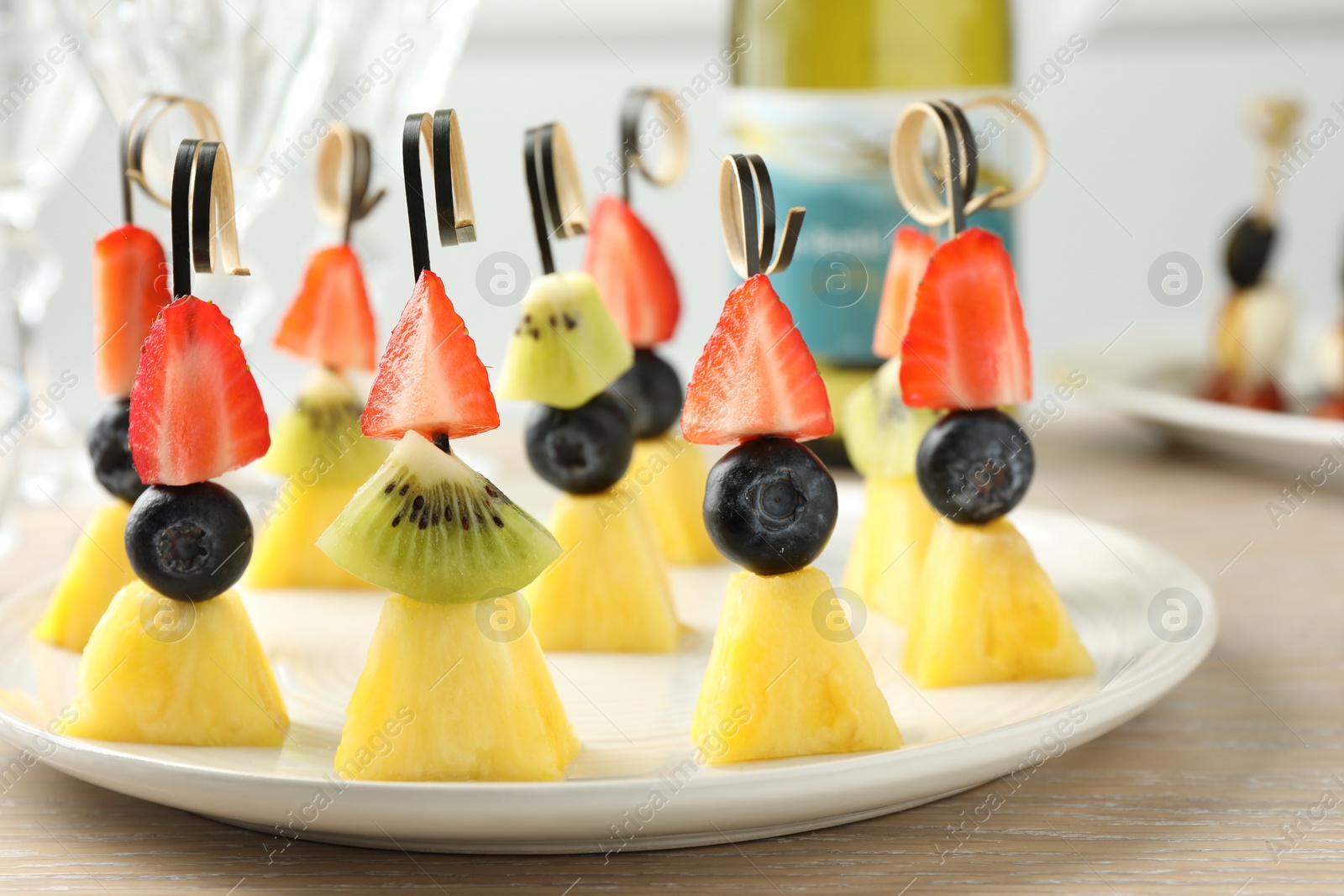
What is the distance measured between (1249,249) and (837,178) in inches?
16.8

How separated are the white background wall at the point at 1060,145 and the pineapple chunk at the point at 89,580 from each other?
4.21ft

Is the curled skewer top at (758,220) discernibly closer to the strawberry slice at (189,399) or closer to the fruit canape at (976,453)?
the fruit canape at (976,453)

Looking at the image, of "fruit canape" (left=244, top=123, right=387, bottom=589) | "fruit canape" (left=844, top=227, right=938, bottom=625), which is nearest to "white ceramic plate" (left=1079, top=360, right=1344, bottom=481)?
"fruit canape" (left=844, top=227, right=938, bottom=625)

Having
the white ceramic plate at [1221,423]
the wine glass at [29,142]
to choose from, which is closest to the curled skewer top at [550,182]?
the wine glass at [29,142]

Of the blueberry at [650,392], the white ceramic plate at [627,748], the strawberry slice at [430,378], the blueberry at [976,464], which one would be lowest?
the white ceramic plate at [627,748]

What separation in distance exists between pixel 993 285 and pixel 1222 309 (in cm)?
80

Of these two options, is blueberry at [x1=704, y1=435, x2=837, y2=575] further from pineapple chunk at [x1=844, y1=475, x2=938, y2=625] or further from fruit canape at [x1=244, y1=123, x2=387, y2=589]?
fruit canape at [x1=244, y1=123, x2=387, y2=589]

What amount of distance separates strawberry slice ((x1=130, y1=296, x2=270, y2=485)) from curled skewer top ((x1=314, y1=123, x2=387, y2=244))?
23 centimetres

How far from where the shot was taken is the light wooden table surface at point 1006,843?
553 millimetres

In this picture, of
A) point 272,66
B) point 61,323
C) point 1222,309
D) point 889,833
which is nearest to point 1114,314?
point 1222,309

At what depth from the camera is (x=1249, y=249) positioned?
4.47 ft

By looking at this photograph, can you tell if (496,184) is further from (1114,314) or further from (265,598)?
(265,598)

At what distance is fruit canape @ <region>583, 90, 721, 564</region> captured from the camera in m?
0.93

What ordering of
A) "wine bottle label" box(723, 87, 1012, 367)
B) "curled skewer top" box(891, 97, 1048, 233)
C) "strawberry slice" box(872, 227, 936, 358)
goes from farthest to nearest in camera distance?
1. "wine bottle label" box(723, 87, 1012, 367)
2. "strawberry slice" box(872, 227, 936, 358)
3. "curled skewer top" box(891, 97, 1048, 233)
